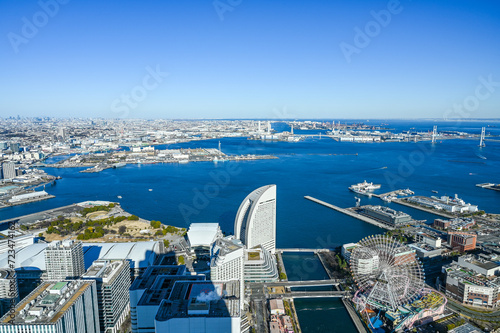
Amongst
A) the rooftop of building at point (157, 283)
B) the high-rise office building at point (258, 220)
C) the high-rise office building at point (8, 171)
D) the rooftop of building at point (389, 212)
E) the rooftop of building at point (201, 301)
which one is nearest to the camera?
the rooftop of building at point (201, 301)

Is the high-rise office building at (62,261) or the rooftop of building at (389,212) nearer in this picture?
the high-rise office building at (62,261)

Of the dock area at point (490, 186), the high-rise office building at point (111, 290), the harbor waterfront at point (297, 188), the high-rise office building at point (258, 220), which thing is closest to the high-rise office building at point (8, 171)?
the harbor waterfront at point (297, 188)

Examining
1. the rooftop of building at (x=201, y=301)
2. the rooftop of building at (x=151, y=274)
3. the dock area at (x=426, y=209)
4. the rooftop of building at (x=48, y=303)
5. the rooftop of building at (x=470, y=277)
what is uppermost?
the rooftop of building at (x=201, y=301)

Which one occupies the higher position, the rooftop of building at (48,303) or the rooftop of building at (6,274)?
the rooftop of building at (48,303)

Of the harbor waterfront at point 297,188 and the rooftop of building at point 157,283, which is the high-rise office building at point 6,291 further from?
the harbor waterfront at point 297,188

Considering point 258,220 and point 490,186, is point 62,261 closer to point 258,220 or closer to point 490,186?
point 258,220

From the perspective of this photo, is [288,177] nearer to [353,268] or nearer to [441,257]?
[441,257]
